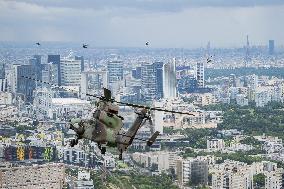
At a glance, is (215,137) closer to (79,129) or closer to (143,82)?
(143,82)

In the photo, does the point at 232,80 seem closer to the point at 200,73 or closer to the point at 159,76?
the point at 200,73

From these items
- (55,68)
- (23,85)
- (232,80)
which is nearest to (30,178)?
(23,85)

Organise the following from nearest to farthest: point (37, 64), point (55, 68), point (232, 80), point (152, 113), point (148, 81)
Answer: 1. point (152, 113)
2. point (37, 64)
3. point (55, 68)
4. point (148, 81)
5. point (232, 80)

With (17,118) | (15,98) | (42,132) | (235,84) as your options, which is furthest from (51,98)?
(235,84)

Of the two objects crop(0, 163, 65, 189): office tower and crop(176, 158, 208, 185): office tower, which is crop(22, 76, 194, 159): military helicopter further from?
crop(176, 158, 208, 185): office tower

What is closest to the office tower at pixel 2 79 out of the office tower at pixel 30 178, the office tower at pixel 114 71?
the office tower at pixel 114 71

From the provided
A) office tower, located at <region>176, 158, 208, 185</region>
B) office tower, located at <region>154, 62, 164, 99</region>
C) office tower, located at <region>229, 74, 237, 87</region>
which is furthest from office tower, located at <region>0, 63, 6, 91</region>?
office tower, located at <region>229, 74, 237, 87</region>
